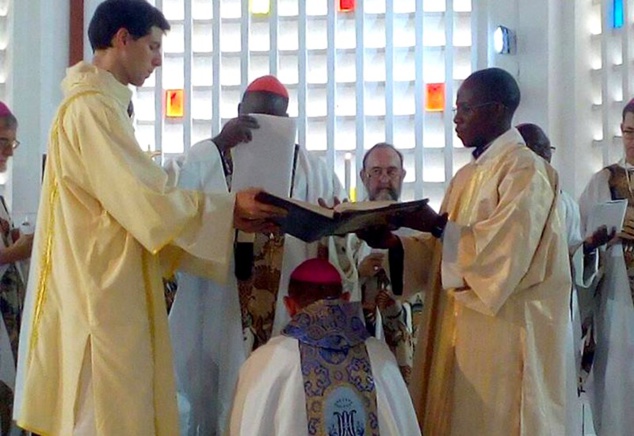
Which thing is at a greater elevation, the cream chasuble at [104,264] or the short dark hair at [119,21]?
the short dark hair at [119,21]

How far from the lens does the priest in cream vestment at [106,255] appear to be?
313cm

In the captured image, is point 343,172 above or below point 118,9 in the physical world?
below

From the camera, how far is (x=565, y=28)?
6164mm

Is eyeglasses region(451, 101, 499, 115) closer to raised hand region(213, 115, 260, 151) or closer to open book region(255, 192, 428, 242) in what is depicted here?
open book region(255, 192, 428, 242)

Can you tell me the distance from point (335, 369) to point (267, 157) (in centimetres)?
113

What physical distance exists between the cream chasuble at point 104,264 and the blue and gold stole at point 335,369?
0.42m

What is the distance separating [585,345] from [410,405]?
79.7 inches

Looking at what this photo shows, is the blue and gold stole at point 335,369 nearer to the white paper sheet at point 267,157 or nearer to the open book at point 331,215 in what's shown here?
the open book at point 331,215

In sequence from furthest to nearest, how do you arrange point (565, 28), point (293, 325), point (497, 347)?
1. point (565, 28)
2. point (497, 347)
3. point (293, 325)

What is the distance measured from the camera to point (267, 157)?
3990 millimetres

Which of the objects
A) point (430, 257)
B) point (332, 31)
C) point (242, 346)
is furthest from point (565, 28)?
point (242, 346)

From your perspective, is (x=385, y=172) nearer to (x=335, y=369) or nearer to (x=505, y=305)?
(x=505, y=305)

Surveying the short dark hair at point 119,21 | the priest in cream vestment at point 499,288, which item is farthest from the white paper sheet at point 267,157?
the short dark hair at point 119,21

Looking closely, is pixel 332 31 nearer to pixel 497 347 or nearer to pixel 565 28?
pixel 565 28
